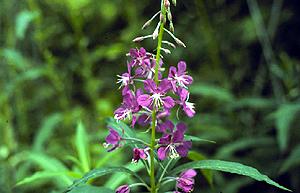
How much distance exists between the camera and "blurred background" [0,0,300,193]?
389 cm

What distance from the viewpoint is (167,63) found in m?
5.68

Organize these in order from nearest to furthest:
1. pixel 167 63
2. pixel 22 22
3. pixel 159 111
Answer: pixel 159 111 < pixel 22 22 < pixel 167 63

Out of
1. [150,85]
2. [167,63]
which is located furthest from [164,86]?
[167,63]

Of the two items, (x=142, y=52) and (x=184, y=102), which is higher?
(x=142, y=52)

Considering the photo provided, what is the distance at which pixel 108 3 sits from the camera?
6.31m

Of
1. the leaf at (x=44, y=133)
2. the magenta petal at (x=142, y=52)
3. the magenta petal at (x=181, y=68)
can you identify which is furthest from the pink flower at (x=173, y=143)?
the leaf at (x=44, y=133)

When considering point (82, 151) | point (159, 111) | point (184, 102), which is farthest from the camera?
point (82, 151)

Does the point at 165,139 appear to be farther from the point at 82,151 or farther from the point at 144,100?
the point at 82,151

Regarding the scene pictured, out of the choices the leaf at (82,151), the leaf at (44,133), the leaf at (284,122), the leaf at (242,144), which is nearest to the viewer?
the leaf at (82,151)

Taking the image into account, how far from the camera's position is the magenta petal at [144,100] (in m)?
1.85

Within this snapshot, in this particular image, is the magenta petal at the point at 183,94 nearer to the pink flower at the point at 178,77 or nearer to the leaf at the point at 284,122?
the pink flower at the point at 178,77

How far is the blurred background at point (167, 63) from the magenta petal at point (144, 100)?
905 mm

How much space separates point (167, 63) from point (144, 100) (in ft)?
12.6

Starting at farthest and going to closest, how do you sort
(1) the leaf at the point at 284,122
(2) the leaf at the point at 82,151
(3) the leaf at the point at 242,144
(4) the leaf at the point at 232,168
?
(3) the leaf at the point at 242,144, (1) the leaf at the point at 284,122, (2) the leaf at the point at 82,151, (4) the leaf at the point at 232,168
